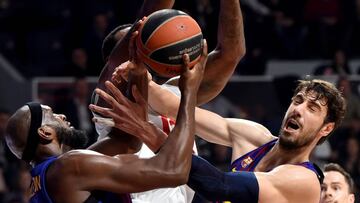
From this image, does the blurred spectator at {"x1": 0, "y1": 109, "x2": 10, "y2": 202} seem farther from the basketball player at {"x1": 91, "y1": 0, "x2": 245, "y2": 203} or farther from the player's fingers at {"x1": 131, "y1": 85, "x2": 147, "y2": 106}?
the player's fingers at {"x1": 131, "y1": 85, "x2": 147, "y2": 106}

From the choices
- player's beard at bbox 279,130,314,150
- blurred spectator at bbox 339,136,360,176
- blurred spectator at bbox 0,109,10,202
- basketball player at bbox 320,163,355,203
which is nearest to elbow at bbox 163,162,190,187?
player's beard at bbox 279,130,314,150

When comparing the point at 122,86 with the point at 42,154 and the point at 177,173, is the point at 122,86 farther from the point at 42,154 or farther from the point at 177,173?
the point at 177,173

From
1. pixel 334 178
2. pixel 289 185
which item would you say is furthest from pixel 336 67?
pixel 289 185

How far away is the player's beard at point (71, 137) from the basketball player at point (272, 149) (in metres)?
0.43

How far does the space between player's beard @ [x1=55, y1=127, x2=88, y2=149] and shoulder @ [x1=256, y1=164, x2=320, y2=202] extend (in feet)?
2.82

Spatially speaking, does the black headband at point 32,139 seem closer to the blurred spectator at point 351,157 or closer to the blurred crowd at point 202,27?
the blurred spectator at point 351,157

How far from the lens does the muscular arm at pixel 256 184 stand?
4.08 m

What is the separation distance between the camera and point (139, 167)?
3.72 meters

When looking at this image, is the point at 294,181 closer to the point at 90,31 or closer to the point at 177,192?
the point at 177,192

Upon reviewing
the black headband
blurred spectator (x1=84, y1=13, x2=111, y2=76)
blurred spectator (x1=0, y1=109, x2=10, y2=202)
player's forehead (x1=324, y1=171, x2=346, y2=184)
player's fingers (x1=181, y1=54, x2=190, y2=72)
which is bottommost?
blurred spectator (x1=0, y1=109, x2=10, y2=202)

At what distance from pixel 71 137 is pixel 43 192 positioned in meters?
0.49

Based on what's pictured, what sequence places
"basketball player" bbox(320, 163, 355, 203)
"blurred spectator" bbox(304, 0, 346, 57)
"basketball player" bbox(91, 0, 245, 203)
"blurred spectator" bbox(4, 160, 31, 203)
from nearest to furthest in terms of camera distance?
1. "basketball player" bbox(91, 0, 245, 203)
2. "basketball player" bbox(320, 163, 355, 203)
3. "blurred spectator" bbox(4, 160, 31, 203)
4. "blurred spectator" bbox(304, 0, 346, 57)

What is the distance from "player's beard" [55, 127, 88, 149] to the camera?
4254 millimetres

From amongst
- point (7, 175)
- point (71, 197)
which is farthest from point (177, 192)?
point (7, 175)
